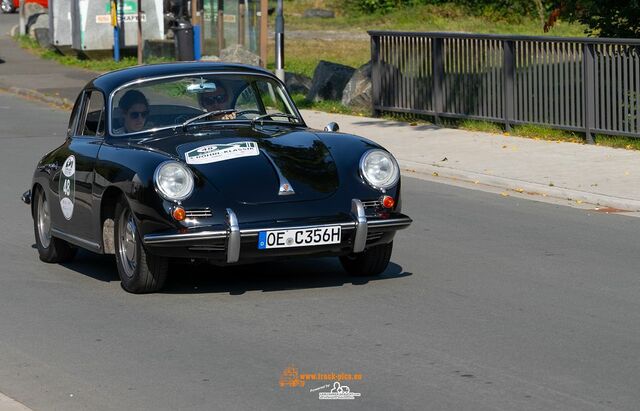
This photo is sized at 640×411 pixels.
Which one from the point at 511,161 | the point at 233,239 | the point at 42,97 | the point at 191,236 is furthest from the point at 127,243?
the point at 42,97

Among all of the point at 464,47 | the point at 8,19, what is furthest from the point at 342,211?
the point at 8,19

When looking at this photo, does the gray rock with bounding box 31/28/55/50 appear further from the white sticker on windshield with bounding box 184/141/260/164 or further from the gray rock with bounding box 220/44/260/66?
the white sticker on windshield with bounding box 184/141/260/164

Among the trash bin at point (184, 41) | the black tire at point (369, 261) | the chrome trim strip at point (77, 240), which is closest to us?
the black tire at point (369, 261)

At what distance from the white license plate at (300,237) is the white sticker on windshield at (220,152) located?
66 centimetres

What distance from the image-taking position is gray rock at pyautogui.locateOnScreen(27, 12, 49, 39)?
3728cm

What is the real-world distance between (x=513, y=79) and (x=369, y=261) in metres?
9.16

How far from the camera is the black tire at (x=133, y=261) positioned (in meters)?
8.59

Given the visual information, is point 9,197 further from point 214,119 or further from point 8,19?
point 8,19

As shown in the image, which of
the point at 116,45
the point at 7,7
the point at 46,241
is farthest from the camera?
the point at 7,7

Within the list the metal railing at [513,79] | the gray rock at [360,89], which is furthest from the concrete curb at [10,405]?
the gray rock at [360,89]

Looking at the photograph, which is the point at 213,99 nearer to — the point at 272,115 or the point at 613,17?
the point at 272,115

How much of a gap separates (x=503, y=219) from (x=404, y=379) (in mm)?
5598

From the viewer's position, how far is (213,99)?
9625 millimetres

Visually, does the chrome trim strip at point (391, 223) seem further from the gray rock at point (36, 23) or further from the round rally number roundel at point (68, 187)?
the gray rock at point (36, 23)
